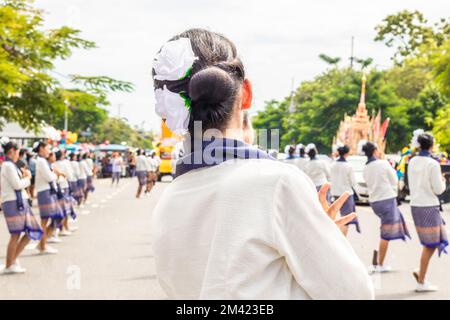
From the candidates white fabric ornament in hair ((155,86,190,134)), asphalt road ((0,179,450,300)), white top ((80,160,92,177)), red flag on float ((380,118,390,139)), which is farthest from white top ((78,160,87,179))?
red flag on float ((380,118,390,139))

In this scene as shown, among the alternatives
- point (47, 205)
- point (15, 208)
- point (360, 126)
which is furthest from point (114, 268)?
point (360, 126)

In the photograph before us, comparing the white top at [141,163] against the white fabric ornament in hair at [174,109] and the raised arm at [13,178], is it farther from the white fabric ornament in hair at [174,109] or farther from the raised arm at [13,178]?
the white fabric ornament in hair at [174,109]

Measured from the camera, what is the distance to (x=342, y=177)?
11109 millimetres

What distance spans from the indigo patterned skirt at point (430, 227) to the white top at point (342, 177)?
3.11 m

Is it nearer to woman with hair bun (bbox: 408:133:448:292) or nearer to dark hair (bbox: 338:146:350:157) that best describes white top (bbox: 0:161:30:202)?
woman with hair bun (bbox: 408:133:448:292)

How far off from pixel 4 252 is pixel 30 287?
3.28m

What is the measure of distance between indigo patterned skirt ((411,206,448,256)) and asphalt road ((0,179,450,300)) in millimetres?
459

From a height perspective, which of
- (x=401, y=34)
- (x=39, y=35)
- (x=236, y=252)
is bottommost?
(x=236, y=252)

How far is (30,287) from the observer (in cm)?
764

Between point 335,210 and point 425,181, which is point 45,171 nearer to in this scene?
point 425,181

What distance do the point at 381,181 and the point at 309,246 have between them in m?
7.74

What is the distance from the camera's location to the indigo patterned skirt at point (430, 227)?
25.4ft
